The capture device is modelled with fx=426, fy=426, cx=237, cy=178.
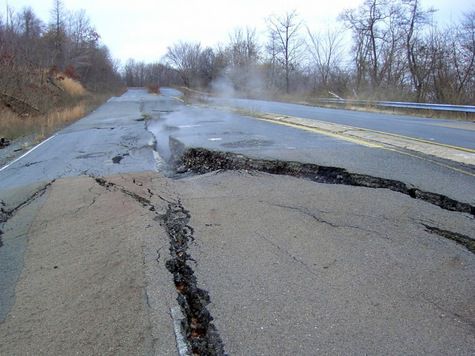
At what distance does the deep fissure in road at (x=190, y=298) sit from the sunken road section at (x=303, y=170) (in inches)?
107

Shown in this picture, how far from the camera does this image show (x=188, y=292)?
3.41m

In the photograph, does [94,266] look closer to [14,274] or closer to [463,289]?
[14,274]

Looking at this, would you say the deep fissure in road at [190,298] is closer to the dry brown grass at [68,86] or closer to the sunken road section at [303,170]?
the sunken road section at [303,170]

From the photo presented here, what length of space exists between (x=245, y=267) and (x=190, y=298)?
2.09ft

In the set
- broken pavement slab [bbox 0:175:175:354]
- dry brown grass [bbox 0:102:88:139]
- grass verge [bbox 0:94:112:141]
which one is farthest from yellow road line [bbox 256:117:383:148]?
dry brown grass [bbox 0:102:88:139]

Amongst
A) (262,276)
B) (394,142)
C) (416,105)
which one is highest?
(416,105)

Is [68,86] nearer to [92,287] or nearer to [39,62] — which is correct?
[39,62]

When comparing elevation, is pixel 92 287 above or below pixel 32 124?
below

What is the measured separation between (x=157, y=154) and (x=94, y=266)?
21.9 feet

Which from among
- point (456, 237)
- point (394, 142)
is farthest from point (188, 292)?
point (394, 142)

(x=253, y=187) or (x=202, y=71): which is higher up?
(x=202, y=71)

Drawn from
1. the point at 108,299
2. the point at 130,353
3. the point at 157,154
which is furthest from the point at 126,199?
the point at 157,154

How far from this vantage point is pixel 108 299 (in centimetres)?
334

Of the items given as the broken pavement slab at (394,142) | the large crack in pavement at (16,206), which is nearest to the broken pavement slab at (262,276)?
the large crack in pavement at (16,206)
